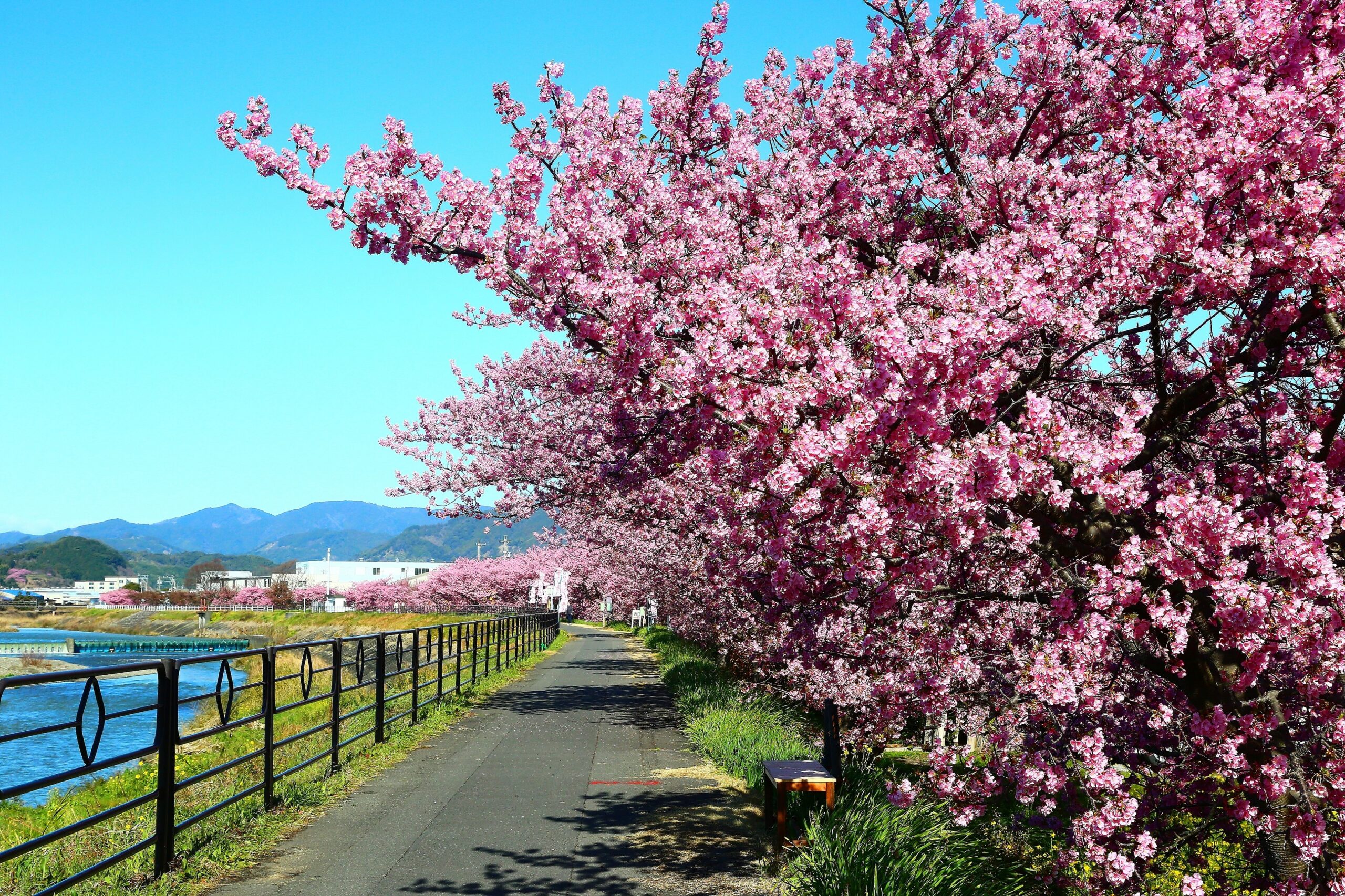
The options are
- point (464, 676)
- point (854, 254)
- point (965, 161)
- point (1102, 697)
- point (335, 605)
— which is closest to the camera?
point (1102, 697)

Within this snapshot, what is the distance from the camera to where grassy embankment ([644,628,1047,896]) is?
20.5 feet

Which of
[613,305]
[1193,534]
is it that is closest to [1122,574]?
[1193,534]

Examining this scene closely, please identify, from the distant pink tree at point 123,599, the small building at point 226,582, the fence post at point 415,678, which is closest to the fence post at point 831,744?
the fence post at point 415,678

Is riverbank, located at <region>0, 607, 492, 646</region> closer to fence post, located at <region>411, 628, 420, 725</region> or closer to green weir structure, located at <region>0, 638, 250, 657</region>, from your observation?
green weir structure, located at <region>0, 638, 250, 657</region>

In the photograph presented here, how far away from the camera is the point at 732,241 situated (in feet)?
30.8

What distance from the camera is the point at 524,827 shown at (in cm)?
896

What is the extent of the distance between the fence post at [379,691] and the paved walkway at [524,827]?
1.99ft

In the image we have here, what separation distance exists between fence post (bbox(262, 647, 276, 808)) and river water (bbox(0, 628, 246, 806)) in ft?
2.28

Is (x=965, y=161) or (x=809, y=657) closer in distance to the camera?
(x=965, y=161)

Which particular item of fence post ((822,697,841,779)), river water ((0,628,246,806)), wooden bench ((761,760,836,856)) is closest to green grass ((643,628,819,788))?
fence post ((822,697,841,779))

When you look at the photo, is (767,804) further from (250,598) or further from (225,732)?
(250,598)

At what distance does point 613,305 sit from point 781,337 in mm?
1380

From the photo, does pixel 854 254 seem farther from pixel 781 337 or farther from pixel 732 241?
pixel 781 337

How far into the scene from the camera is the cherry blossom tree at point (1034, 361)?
573 centimetres
